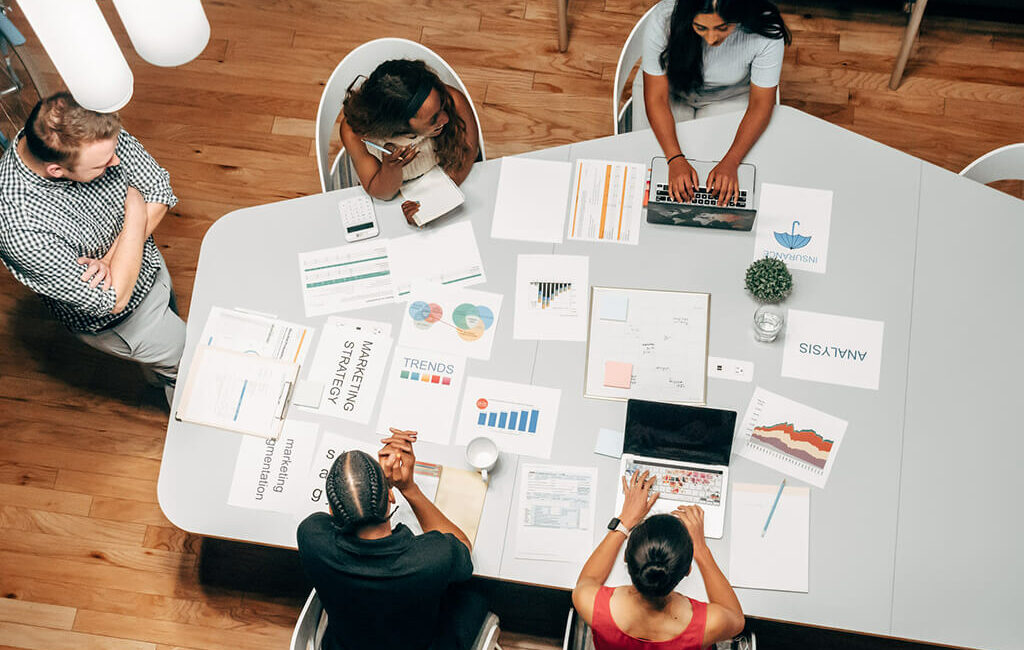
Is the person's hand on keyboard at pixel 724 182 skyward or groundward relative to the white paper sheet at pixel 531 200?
skyward

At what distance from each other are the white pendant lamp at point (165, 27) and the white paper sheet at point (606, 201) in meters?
1.31

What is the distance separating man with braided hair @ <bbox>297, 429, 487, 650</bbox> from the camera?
188cm

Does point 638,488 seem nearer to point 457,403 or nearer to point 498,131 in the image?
point 457,403

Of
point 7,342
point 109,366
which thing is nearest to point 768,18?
point 109,366

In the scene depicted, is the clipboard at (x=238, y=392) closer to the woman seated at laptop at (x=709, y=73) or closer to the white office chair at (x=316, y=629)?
the white office chair at (x=316, y=629)

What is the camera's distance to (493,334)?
237cm

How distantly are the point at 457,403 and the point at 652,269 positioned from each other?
2.25 feet

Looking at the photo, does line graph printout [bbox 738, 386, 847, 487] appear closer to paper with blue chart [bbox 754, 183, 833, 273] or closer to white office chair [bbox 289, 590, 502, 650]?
paper with blue chart [bbox 754, 183, 833, 273]

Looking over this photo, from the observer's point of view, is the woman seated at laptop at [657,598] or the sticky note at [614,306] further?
the sticky note at [614,306]

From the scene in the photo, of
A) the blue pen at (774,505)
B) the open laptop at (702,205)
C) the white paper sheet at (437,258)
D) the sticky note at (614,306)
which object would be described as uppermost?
the open laptop at (702,205)

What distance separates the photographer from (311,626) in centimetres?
220

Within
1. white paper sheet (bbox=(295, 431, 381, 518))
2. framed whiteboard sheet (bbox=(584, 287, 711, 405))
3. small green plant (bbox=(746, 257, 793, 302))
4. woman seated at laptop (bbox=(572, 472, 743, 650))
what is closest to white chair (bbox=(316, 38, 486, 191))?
framed whiteboard sheet (bbox=(584, 287, 711, 405))

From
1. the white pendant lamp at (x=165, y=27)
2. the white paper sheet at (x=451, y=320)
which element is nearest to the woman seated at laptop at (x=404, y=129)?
the white paper sheet at (x=451, y=320)

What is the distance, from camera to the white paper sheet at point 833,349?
2268mm
